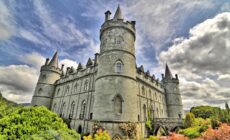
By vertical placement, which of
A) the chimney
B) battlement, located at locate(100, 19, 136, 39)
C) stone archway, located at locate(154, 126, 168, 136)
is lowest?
stone archway, located at locate(154, 126, 168, 136)

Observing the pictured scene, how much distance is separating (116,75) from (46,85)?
24.7m

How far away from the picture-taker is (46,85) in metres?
32.7

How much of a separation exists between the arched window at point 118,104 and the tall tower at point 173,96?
2553 centimetres

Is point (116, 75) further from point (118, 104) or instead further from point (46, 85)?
point (46, 85)

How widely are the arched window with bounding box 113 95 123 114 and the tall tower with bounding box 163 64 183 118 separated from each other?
25.5m

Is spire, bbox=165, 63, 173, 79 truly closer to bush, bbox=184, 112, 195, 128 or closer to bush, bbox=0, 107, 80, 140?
bush, bbox=184, 112, 195, 128

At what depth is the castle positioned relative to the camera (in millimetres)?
14445

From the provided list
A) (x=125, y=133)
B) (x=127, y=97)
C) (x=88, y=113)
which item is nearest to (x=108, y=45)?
(x=127, y=97)

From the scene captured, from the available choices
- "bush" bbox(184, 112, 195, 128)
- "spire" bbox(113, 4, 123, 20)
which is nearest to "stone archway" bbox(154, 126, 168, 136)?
"bush" bbox(184, 112, 195, 128)

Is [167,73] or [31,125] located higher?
[167,73]

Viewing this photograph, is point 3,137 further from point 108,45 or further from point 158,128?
point 158,128

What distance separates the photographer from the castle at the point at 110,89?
1445 cm

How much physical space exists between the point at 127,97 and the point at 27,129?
10581 mm

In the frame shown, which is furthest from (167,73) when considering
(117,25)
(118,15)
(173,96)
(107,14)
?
(107,14)
